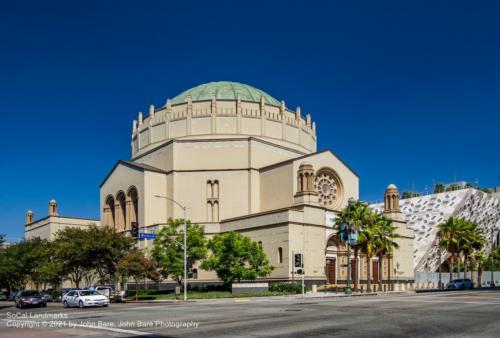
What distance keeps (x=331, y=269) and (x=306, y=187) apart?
9772 millimetres

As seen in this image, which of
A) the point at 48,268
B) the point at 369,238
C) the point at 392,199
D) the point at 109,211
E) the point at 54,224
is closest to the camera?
the point at 369,238

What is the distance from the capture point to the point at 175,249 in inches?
2037

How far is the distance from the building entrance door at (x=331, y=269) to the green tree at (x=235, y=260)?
32.9 feet

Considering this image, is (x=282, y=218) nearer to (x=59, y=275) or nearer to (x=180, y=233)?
(x=180, y=233)

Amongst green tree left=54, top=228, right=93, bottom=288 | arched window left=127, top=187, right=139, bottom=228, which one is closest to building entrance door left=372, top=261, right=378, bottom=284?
arched window left=127, top=187, right=139, bottom=228

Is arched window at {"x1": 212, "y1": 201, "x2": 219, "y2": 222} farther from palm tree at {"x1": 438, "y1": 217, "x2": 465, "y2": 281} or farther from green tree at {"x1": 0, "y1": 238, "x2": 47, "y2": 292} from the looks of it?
palm tree at {"x1": 438, "y1": 217, "x2": 465, "y2": 281}

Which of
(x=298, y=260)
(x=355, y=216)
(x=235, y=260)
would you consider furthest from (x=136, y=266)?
(x=355, y=216)

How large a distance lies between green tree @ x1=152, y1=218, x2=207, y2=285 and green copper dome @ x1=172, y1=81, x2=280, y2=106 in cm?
2177

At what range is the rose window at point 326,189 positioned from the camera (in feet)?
212

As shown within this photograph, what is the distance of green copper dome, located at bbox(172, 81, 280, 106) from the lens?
234 ft

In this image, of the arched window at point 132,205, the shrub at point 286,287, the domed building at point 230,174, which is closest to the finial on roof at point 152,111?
the domed building at point 230,174

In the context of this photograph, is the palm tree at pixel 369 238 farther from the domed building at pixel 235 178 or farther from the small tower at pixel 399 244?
the small tower at pixel 399 244

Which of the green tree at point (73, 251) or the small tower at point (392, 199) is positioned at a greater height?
the small tower at point (392, 199)

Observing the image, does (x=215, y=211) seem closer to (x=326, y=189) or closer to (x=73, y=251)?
(x=326, y=189)
